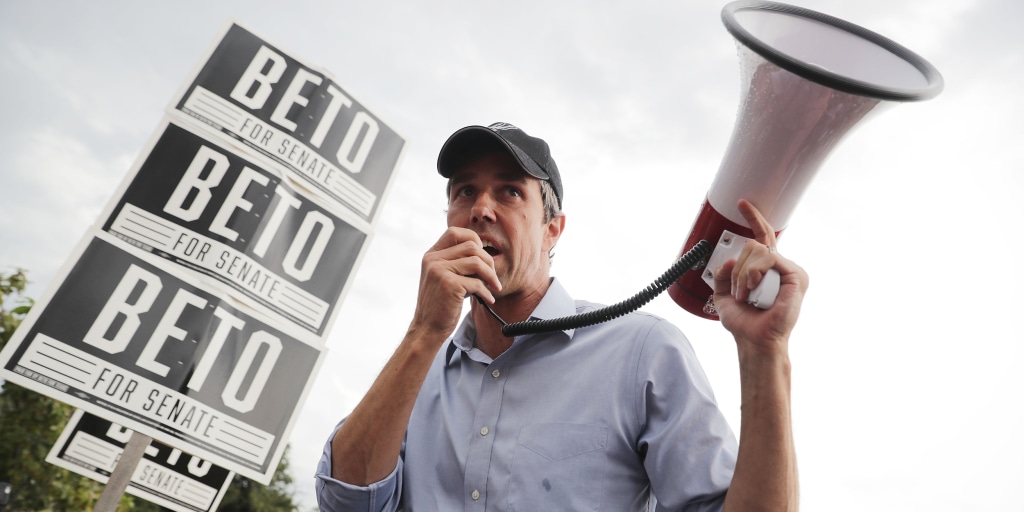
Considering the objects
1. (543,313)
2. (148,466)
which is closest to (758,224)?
(543,313)

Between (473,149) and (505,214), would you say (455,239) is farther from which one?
(473,149)

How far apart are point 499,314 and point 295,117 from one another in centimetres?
203

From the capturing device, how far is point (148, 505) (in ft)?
41.5

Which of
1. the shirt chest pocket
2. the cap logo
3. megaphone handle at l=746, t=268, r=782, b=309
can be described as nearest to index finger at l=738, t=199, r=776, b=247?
megaphone handle at l=746, t=268, r=782, b=309

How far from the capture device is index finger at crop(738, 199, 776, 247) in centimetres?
123

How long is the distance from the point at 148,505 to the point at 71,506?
262 inches

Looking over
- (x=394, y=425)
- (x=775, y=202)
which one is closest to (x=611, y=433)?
(x=394, y=425)

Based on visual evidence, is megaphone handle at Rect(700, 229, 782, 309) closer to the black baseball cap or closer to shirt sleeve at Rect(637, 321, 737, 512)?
shirt sleeve at Rect(637, 321, 737, 512)

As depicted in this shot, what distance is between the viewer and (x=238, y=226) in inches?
120

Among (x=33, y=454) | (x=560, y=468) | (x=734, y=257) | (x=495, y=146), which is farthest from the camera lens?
(x=33, y=454)

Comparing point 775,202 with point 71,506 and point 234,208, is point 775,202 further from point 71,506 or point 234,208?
point 71,506

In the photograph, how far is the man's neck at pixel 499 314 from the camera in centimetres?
182

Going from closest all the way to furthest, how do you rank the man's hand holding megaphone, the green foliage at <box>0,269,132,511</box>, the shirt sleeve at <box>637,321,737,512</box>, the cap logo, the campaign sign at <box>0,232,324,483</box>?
the man's hand holding megaphone → the shirt sleeve at <box>637,321,737,512</box> → the cap logo → the campaign sign at <box>0,232,324,483</box> → the green foliage at <box>0,269,132,511</box>

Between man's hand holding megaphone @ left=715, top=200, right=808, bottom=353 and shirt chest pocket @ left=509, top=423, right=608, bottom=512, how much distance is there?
0.41 m
